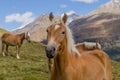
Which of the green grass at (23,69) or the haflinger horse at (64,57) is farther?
the green grass at (23,69)

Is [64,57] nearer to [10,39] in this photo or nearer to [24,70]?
[24,70]

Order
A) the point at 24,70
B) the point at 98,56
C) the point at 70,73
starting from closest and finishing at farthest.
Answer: the point at 70,73 → the point at 98,56 → the point at 24,70

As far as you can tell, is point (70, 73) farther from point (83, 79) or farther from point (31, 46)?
point (31, 46)

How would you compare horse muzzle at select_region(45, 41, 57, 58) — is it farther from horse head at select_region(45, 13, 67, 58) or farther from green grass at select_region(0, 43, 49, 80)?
green grass at select_region(0, 43, 49, 80)

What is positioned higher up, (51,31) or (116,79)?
(51,31)

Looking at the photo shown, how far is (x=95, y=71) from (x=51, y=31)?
9.91 ft

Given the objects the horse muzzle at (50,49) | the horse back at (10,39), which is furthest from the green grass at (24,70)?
the horse muzzle at (50,49)

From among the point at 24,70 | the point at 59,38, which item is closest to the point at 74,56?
the point at 59,38

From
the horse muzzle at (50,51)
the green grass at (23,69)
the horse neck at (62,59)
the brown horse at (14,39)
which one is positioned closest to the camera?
the horse muzzle at (50,51)

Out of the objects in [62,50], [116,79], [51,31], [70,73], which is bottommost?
[116,79]

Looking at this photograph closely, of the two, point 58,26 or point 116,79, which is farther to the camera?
point 116,79

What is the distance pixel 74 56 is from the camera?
9.75m

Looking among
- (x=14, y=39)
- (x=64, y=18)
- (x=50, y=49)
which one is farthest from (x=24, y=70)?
(x=50, y=49)

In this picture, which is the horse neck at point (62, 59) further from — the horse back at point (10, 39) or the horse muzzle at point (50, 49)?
the horse back at point (10, 39)
